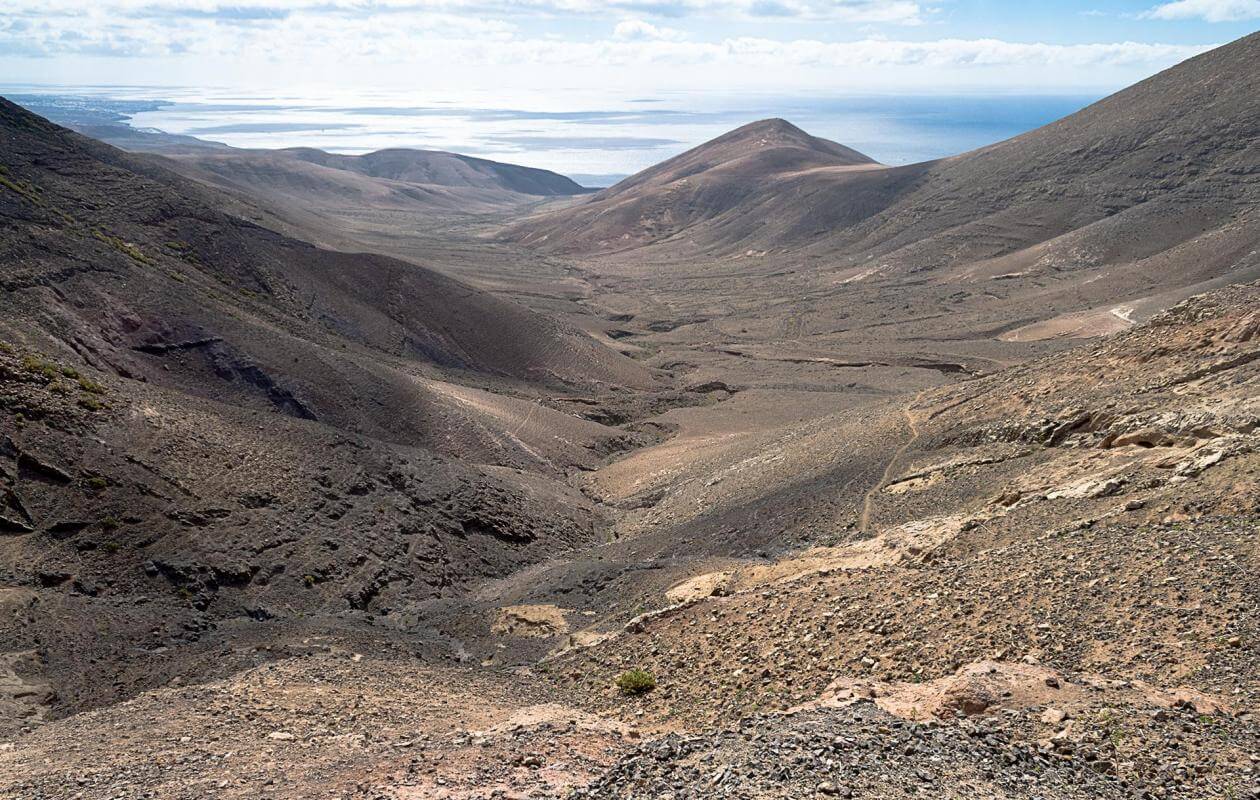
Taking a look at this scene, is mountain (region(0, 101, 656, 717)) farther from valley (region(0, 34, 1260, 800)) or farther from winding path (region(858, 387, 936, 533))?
winding path (region(858, 387, 936, 533))

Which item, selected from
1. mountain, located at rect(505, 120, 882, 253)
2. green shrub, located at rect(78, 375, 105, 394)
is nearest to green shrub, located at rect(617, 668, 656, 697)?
green shrub, located at rect(78, 375, 105, 394)

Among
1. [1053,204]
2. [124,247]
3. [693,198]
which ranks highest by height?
[693,198]

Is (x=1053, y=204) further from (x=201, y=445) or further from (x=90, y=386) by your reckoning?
(x=90, y=386)

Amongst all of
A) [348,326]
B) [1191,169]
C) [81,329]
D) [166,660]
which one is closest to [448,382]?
[348,326]

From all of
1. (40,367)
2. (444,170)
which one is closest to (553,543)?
(40,367)

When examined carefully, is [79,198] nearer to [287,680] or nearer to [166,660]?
[166,660]

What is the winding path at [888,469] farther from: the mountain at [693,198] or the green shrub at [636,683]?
the mountain at [693,198]
